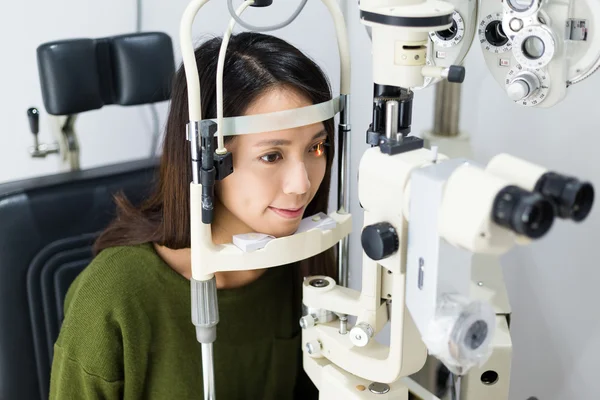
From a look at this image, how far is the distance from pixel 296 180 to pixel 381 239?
12.3 inches

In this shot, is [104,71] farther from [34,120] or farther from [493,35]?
[493,35]

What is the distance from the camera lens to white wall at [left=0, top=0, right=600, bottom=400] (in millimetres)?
1508

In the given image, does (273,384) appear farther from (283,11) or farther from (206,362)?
(283,11)

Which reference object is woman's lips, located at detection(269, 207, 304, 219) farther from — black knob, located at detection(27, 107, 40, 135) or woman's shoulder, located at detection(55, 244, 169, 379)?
black knob, located at detection(27, 107, 40, 135)

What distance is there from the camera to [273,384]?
1442 mm

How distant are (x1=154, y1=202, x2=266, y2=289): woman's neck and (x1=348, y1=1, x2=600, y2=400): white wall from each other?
→ 626mm

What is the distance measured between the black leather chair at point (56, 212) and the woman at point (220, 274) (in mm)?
154

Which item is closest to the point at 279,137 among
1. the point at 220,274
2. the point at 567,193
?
the point at 220,274

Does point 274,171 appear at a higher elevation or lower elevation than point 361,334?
Result: higher

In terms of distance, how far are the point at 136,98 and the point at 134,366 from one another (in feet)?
2.12

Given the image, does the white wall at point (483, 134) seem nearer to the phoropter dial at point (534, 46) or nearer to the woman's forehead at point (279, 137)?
the phoropter dial at point (534, 46)

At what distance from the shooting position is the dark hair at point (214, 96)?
3.76 ft

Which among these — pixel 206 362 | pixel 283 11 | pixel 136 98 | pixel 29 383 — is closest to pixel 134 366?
pixel 206 362

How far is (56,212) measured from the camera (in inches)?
59.2
